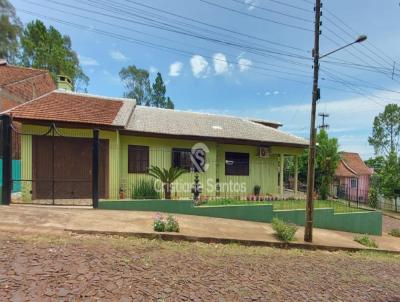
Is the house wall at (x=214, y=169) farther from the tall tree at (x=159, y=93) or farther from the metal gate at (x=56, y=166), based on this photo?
the tall tree at (x=159, y=93)

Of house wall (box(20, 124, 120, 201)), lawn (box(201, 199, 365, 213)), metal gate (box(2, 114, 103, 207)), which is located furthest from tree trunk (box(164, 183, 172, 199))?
metal gate (box(2, 114, 103, 207))

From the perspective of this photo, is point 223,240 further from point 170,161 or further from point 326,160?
point 326,160

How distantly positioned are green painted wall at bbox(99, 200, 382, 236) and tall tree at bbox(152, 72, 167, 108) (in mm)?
34380

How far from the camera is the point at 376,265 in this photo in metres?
7.80

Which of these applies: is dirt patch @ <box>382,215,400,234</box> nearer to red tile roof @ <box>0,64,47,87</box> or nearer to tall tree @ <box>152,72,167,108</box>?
red tile roof @ <box>0,64,47,87</box>

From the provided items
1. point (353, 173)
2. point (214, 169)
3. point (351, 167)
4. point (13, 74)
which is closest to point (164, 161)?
point (214, 169)

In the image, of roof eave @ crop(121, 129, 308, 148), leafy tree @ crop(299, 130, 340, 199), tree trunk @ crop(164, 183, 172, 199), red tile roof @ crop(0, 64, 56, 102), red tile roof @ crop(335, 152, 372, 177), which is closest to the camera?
tree trunk @ crop(164, 183, 172, 199)

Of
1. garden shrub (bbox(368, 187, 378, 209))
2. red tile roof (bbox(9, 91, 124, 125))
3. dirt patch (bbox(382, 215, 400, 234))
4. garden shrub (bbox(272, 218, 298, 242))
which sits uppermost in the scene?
red tile roof (bbox(9, 91, 124, 125))

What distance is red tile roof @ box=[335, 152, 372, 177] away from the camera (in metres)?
31.7

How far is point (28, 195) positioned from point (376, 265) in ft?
37.9

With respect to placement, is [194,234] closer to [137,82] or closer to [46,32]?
[46,32]

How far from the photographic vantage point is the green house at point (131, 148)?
10.9m

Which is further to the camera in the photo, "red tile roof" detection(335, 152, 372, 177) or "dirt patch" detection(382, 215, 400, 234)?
"red tile roof" detection(335, 152, 372, 177)

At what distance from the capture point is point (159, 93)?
4344 centimetres
